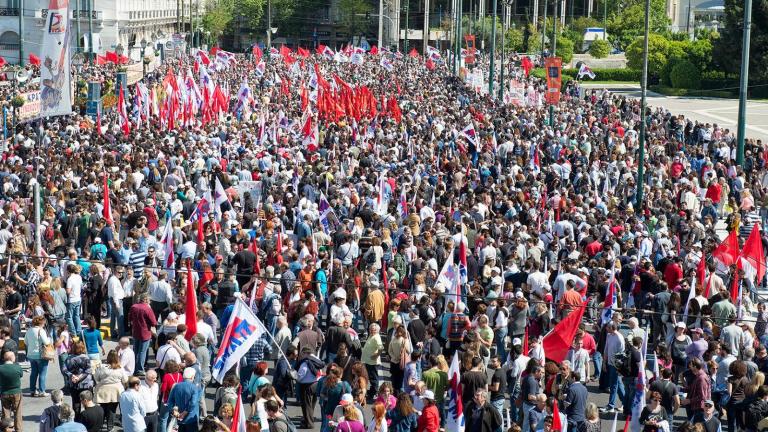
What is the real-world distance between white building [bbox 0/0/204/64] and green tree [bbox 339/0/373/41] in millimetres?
17716

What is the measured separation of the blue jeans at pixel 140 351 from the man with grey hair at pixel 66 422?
415cm

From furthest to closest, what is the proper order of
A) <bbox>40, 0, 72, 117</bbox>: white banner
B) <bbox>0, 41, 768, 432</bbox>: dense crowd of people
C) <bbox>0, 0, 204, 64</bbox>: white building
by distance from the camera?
<bbox>0, 0, 204, 64</bbox>: white building < <bbox>40, 0, 72, 117</bbox>: white banner < <bbox>0, 41, 768, 432</bbox>: dense crowd of people

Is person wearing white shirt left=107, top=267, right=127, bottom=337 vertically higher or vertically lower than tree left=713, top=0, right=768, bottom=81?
lower

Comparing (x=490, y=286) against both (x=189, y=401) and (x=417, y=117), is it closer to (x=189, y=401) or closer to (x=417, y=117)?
(x=189, y=401)

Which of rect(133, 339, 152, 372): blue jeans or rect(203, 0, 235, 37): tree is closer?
rect(133, 339, 152, 372): blue jeans

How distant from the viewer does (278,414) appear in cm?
1279

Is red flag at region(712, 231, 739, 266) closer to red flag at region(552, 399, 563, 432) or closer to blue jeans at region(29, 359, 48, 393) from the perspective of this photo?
red flag at region(552, 399, 563, 432)

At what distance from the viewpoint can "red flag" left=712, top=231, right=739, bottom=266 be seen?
1964 cm

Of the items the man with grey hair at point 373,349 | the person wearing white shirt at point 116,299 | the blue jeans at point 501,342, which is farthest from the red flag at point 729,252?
the person wearing white shirt at point 116,299

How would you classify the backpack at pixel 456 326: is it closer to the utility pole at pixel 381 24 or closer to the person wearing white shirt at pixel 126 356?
the person wearing white shirt at pixel 126 356

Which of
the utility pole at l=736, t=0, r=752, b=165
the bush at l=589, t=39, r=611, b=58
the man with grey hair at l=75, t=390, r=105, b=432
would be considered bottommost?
the man with grey hair at l=75, t=390, r=105, b=432

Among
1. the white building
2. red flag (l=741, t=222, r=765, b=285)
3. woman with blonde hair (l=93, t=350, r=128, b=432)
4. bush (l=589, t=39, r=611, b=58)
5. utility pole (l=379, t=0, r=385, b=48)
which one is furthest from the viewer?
utility pole (l=379, t=0, r=385, b=48)

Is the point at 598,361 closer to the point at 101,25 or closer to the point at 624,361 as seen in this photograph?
the point at 624,361

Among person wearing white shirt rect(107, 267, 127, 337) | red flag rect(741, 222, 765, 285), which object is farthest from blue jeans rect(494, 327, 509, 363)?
person wearing white shirt rect(107, 267, 127, 337)
